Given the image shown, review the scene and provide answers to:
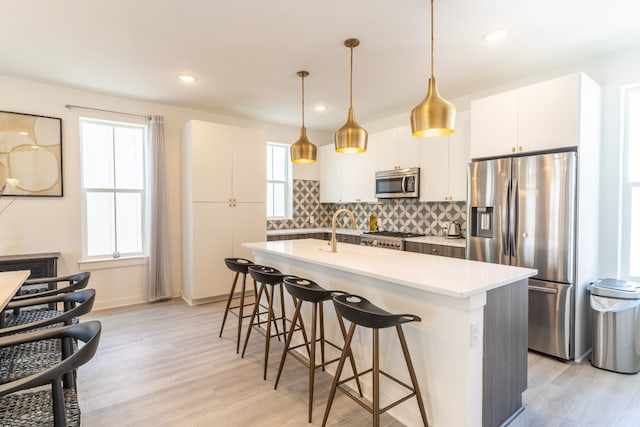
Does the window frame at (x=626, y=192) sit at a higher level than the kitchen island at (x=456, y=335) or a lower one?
higher

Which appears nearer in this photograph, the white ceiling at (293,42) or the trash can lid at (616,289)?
the white ceiling at (293,42)

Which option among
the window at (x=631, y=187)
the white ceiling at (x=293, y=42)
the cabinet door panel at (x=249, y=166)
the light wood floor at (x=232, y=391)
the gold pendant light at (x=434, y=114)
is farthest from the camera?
the cabinet door panel at (x=249, y=166)

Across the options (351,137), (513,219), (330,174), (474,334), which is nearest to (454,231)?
(513,219)

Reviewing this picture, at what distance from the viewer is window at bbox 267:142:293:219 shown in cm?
563

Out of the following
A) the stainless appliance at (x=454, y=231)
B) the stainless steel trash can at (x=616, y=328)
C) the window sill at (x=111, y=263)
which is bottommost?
the stainless steel trash can at (x=616, y=328)

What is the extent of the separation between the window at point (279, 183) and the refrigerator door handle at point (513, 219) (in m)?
3.56

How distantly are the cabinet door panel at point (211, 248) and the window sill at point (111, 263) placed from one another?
0.78 metres

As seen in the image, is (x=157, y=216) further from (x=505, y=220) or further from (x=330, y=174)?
(x=505, y=220)

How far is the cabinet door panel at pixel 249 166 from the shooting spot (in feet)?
15.1

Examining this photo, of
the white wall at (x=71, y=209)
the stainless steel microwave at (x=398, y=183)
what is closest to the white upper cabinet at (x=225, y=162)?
the white wall at (x=71, y=209)

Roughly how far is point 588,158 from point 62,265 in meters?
5.56

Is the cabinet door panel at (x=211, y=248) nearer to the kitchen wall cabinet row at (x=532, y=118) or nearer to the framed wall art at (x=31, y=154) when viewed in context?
the framed wall art at (x=31, y=154)

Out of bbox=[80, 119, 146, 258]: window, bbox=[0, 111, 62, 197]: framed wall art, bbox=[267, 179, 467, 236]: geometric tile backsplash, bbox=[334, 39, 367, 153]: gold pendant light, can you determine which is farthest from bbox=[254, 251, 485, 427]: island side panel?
bbox=[0, 111, 62, 197]: framed wall art

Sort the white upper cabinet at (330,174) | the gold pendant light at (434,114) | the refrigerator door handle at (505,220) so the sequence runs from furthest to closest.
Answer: the white upper cabinet at (330,174), the refrigerator door handle at (505,220), the gold pendant light at (434,114)
